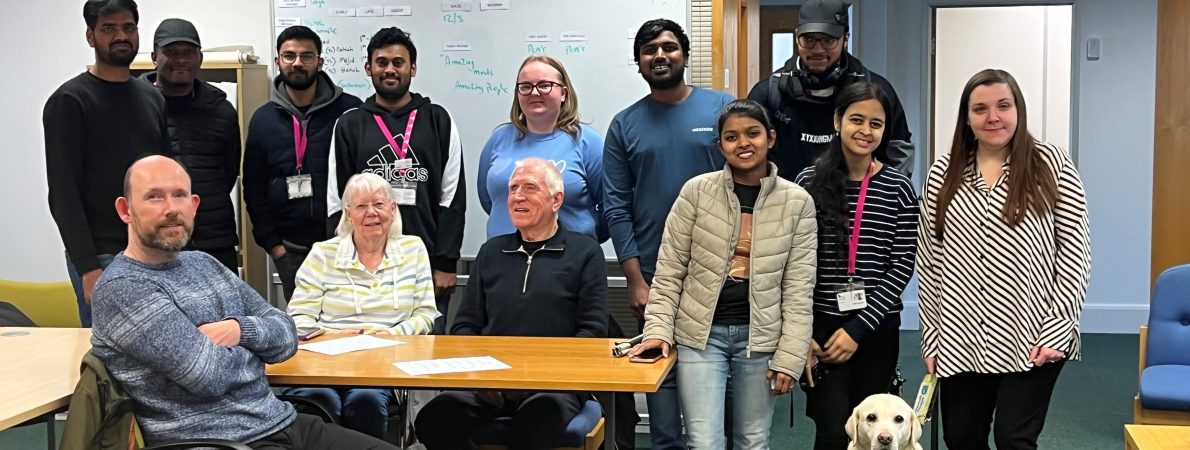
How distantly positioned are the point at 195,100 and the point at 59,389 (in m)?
1.89

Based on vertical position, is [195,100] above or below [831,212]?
above

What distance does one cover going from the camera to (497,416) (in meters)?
3.29

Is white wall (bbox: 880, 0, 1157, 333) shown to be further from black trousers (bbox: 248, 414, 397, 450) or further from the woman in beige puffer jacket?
black trousers (bbox: 248, 414, 397, 450)

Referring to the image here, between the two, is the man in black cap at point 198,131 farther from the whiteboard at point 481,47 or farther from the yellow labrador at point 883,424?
the yellow labrador at point 883,424

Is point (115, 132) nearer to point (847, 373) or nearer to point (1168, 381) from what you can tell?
point (847, 373)

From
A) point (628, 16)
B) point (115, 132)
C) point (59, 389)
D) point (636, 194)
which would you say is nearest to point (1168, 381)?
point (636, 194)

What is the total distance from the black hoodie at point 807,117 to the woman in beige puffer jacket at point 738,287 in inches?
22.7

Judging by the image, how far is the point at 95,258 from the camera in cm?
374

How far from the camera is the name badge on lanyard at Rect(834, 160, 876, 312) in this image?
310 centimetres

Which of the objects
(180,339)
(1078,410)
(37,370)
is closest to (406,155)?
(37,370)

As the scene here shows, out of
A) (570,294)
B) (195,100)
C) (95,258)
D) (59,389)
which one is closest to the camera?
(59,389)

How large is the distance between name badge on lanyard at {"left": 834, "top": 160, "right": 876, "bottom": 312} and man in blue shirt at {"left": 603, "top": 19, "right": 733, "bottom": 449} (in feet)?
2.23

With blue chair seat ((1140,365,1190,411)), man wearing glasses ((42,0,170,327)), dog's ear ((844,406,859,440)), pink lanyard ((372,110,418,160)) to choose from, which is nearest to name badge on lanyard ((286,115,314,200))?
pink lanyard ((372,110,418,160))

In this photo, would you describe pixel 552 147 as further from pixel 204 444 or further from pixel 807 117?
pixel 204 444
